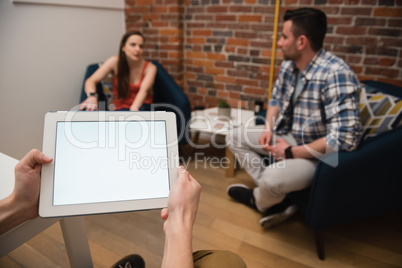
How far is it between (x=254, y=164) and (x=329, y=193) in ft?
1.88

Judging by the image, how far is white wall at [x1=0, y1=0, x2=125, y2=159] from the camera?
183 centimetres

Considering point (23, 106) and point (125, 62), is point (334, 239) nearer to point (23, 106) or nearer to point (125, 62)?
point (125, 62)

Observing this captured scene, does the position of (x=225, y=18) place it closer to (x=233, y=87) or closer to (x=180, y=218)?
(x=233, y=87)

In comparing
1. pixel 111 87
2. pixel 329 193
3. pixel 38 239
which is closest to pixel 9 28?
pixel 111 87

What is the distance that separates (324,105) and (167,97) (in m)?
1.28

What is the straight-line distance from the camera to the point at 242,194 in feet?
6.07

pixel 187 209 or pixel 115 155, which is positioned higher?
pixel 115 155

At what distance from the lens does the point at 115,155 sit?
2.24ft

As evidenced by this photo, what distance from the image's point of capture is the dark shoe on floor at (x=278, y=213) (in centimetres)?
161

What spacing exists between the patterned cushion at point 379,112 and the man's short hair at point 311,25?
16.7 inches

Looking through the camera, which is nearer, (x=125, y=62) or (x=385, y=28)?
(x=385, y=28)

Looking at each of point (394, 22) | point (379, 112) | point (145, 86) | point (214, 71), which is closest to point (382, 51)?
point (394, 22)

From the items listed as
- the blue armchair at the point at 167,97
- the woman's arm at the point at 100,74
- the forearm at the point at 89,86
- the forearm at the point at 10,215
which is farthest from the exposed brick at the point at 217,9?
the forearm at the point at 10,215

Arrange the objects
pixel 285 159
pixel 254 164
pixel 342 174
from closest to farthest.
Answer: pixel 342 174
pixel 285 159
pixel 254 164
